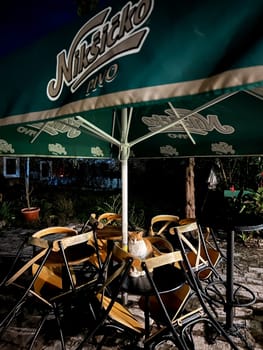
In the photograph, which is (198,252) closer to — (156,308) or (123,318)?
(156,308)

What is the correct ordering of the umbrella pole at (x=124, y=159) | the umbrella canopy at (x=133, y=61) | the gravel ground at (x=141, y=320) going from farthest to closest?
the umbrella pole at (x=124, y=159) → the gravel ground at (x=141, y=320) → the umbrella canopy at (x=133, y=61)

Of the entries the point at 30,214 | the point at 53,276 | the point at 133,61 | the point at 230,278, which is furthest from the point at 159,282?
the point at 30,214

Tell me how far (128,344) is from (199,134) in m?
2.46

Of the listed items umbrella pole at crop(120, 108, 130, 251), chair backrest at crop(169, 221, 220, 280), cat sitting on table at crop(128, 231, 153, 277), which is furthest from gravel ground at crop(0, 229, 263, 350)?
umbrella pole at crop(120, 108, 130, 251)

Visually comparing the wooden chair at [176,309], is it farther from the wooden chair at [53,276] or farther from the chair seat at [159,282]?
the wooden chair at [53,276]

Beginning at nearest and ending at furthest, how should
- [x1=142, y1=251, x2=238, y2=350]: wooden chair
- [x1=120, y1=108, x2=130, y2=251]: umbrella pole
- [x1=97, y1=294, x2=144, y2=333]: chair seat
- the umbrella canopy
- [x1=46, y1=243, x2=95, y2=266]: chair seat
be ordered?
1. the umbrella canopy
2. [x1=142, y1=251, x2=238, y2=350]: wooden chair
3. [x1=97, y1=294, x2=144, y2=333]: chair seat
4. [x1=120, y1=108, x2=130, y2=251]: umbrella pole
5. [x1=46, y1=243, x2=95, y2=266]: chair seat

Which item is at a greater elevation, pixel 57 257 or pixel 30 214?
pixel 57 257

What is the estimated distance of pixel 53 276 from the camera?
246cm

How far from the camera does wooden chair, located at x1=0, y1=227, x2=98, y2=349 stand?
1927mm

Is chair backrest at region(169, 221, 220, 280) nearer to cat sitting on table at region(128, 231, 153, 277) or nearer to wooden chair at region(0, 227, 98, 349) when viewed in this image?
cat sitting on table at region(128, 231, 153, 277)

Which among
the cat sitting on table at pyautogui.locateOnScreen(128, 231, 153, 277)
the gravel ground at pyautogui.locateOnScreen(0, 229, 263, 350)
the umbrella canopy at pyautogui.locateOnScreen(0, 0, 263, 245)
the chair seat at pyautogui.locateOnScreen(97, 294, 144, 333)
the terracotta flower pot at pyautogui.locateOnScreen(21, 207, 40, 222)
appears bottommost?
the gravel ground at pyautogui.locateOnScreen(0, 229, 263, 350)

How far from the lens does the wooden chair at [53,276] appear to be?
6.32ft

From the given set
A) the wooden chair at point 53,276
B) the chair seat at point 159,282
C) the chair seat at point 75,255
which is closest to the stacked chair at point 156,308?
the chair seat at point 159,282

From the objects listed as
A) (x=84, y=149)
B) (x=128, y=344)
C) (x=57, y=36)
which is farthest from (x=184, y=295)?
(x=84, y=149)
